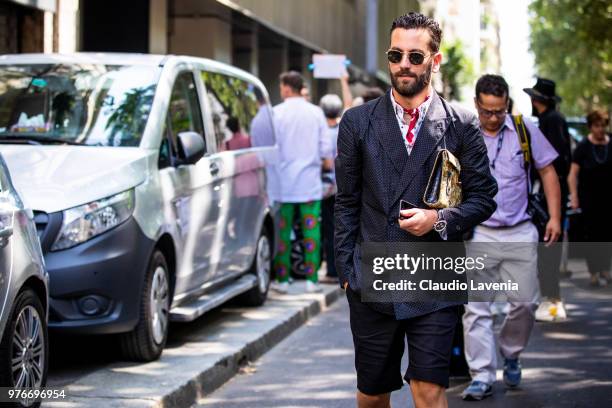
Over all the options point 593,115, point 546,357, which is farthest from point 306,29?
point 546,357

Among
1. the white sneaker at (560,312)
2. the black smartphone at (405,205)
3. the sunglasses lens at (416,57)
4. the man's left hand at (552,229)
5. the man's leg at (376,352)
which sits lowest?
the white sneaker at (560,312)

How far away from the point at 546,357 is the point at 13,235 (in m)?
4.73

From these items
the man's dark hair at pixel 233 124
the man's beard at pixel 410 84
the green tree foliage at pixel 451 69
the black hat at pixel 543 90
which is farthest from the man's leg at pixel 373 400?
the green tree foliage at pixel 451 69

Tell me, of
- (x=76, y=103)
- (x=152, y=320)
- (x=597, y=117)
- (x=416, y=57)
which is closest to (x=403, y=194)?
(x=416, y=57)

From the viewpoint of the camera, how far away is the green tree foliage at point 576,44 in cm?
3119

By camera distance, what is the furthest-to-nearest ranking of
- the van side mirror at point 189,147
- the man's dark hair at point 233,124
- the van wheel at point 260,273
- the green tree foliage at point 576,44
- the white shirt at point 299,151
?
the green tree foliage at point 576,44 → the white shirt at point 299,151 → the van wheel at point 260,273 → the man's dark hair at point 233,124 → the van side mirror at point 189,147

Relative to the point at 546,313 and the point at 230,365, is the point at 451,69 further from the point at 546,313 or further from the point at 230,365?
the point at 230,365

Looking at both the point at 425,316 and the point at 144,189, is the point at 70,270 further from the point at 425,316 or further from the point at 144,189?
the point at 425,316

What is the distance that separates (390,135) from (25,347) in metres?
2.31

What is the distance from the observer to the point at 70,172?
779 cm

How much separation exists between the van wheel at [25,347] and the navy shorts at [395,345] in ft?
5.90

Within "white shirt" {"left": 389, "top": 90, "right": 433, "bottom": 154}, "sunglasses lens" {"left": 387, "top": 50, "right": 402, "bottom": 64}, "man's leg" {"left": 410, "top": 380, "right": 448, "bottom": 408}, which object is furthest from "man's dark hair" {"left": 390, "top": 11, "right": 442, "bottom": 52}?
"man's leg" {"left": 410, "top": 380, "right": 448, "bottom": 408}

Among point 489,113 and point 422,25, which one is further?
point 489,113

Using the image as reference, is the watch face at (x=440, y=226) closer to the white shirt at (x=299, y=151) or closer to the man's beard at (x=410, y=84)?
the man's beard at (x=410, y=84)
